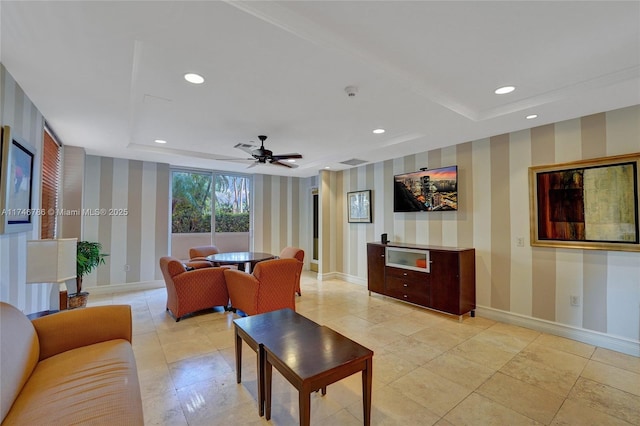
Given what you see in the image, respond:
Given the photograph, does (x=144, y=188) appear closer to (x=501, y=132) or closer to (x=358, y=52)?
(x=358, y=52)

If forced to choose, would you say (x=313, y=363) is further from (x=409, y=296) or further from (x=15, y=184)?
(x=409, y=296)

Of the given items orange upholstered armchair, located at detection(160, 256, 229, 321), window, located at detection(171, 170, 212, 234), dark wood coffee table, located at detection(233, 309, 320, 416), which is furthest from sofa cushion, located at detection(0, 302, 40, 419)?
window, located at detection(171, 170, 212, 234)

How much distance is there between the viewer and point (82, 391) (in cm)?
148

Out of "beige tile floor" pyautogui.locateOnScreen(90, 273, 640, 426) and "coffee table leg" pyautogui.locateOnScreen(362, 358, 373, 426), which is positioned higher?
"coffee table leg" pyautogui.locateOnScreen(362, 358, 373, 426)

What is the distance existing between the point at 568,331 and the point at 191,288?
464 cm

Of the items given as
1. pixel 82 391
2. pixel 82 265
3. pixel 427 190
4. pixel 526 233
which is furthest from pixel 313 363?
pixel 82 265

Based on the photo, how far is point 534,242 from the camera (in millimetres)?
3512

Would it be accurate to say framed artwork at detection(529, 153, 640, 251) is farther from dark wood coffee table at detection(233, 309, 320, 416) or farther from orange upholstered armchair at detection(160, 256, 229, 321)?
orange upholstered armchair at detection(160, 256, 229, 321)

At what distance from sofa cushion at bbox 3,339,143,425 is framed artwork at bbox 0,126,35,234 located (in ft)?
3.78

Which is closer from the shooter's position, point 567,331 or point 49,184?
point 567,331

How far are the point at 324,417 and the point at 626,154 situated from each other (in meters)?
3.80

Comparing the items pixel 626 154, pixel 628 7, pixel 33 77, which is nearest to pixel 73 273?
pixel 33 77

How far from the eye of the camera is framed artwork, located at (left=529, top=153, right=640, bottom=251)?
2.88 m

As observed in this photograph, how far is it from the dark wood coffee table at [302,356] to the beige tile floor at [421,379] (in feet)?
0.78
